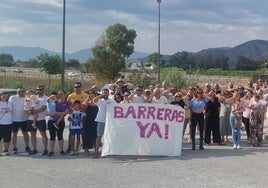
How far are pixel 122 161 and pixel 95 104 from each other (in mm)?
1756

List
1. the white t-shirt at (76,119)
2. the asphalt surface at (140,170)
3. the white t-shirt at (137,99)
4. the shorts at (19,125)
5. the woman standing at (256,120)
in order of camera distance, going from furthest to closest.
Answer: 1. the woman standing at (256,120)
2. the white t-shirt at (137,99)
3. the shorts at (19,125)
4. the white t-shirt at (76,119)
5. the asphalt surface at (140,170)

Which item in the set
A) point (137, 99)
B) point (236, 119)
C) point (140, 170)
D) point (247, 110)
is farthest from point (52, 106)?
point (247, 110)

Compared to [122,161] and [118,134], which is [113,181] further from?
[118,134]

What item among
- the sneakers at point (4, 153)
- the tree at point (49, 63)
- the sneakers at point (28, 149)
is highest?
the tree at point (49, 63)

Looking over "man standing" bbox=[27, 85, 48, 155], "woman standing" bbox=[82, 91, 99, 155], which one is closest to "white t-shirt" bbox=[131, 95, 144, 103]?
"woman standing" bbox=[82, 91, 99, 155]

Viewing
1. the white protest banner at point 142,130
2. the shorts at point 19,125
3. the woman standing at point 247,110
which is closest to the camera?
the white protest banner at point 142,130

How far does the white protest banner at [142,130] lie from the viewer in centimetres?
1155

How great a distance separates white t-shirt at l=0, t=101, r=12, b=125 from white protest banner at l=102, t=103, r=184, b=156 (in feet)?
8.37

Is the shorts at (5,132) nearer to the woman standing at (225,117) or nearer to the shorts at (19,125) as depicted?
the shorts at (19,125)

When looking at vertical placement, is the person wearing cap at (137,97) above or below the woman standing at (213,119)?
above

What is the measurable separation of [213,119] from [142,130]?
301cm

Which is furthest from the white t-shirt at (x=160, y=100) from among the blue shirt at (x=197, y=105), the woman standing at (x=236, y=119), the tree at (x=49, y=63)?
the tree at (x=49, y=63)

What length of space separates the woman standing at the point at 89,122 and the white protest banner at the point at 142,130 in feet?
1.52

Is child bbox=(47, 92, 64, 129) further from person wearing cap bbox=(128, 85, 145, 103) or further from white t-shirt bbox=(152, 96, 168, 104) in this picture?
white t-shirt bbox=(152, 96, 168, 104)
